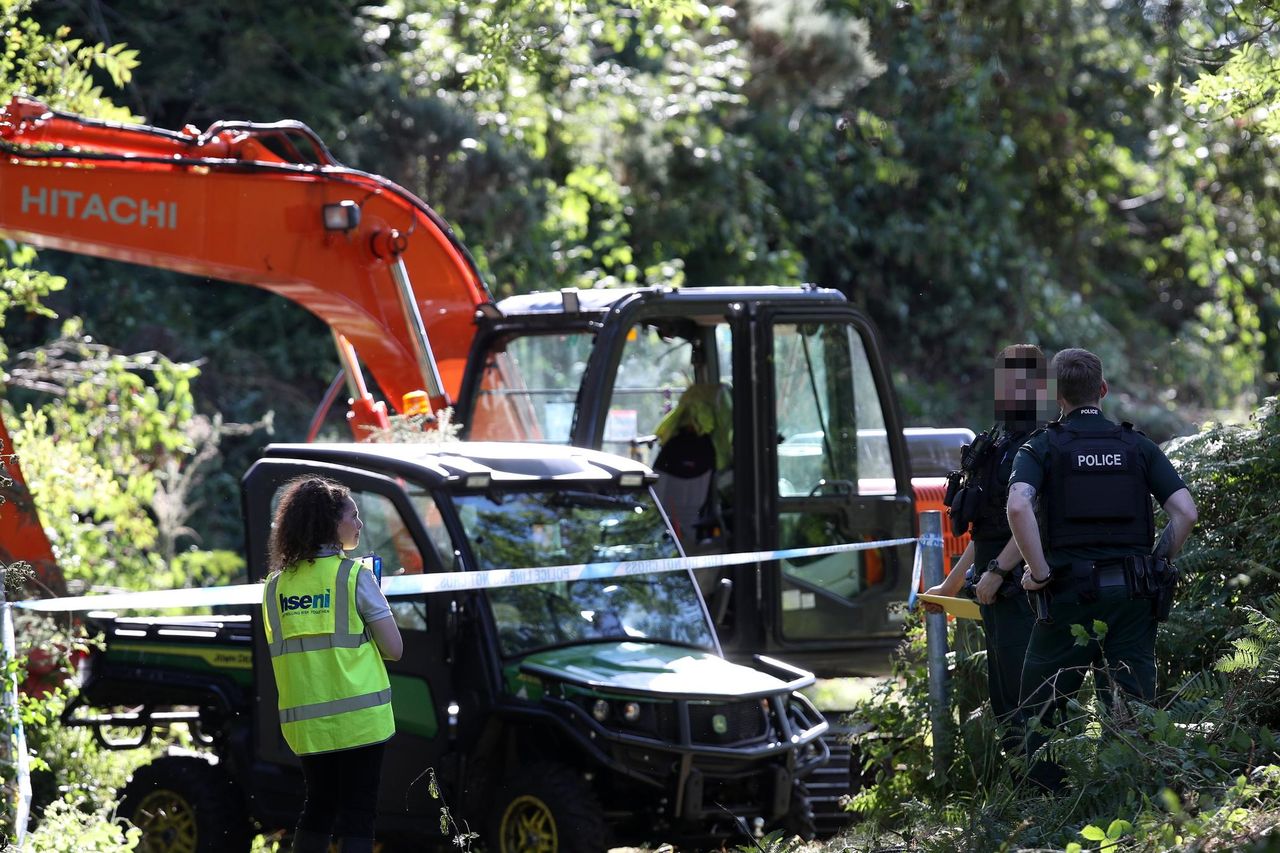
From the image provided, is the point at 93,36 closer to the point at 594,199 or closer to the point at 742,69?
the point at 594,199

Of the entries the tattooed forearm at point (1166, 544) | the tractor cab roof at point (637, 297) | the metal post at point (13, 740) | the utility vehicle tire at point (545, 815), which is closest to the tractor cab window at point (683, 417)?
the tractor cab roof at point (637, 297)

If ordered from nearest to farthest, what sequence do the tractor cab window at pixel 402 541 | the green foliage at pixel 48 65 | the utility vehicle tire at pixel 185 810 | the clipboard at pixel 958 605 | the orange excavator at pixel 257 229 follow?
1. the clipboard at pixel 958 605
2. the tractor cab window at pixel 402 541
3. the utility vehicle tire at pixel 185 810
4. the green foliage at pixel 48 65
5. the orange excavator at pixel 257 229

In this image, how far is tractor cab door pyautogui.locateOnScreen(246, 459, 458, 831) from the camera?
22.1 feet

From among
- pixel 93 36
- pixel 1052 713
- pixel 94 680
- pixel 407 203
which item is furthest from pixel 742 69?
pixel 1052 713

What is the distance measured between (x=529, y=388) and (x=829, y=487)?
186 cm

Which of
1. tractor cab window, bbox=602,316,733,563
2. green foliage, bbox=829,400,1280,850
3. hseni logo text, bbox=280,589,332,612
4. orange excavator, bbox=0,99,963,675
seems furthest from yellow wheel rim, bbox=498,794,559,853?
tractor cab window, bbox=602,316,733,563

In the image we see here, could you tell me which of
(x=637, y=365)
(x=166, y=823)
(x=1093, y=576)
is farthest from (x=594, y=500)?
(x=1093, y=576)

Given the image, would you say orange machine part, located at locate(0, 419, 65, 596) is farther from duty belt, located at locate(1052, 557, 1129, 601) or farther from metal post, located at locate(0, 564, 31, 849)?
duty belt, located at locate(1052, 557, 1129, 601)

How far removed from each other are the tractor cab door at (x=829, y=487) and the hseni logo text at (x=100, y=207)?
3.18 m

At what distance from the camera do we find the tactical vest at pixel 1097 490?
5449mm

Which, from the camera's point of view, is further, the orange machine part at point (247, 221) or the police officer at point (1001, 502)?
the orange machine part at point (247, 221)

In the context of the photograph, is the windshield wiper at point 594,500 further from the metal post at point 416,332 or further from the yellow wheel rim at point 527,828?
the metal post at point 416,332

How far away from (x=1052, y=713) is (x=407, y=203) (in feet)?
17.5

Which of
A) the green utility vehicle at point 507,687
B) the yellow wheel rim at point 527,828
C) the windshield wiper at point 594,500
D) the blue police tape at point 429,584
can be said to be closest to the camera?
the blue police tape at point 429,584
